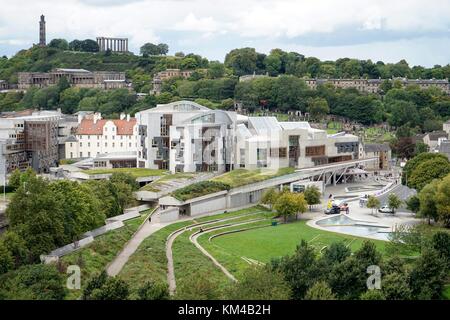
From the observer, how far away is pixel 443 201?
34.9 m

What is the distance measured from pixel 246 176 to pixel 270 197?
12.2ft

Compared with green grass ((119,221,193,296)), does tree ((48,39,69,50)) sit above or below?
above

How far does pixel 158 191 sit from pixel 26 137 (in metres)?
14.5

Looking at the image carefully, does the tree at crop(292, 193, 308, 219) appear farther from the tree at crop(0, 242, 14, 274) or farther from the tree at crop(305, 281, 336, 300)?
the tree at crop(0, 242, 14, 274)

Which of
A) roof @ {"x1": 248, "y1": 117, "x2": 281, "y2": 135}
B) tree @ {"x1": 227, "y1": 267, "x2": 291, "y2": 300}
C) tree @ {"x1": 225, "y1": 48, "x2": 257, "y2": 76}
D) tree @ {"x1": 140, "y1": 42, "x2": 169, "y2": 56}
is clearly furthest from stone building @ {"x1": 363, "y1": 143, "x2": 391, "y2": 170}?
tree @ {"x1": 140, "y1": 42, "x2": 169, "y2": 56}

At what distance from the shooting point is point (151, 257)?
28344 millimetres

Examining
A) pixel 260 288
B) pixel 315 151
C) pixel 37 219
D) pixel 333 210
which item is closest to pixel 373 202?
pixel 333 210

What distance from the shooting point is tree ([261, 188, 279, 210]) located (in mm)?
40250

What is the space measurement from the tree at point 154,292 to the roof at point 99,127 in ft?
118

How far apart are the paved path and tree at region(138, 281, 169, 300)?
16.7 ft

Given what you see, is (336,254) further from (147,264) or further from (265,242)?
(265,242)
